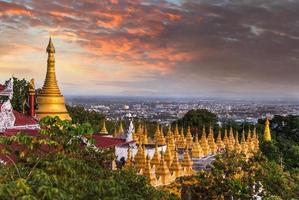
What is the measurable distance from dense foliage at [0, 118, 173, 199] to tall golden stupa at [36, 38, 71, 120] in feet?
66.0

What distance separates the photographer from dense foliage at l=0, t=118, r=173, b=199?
9.98 meters

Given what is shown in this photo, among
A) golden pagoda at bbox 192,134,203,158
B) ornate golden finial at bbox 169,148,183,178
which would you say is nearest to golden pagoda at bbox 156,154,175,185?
ornate golden finial at bbox 169,148,183,178

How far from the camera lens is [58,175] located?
12.0 m

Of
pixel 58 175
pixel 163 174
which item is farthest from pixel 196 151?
pixel 58 175

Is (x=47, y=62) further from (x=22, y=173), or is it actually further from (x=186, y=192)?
(x=22, y=173)

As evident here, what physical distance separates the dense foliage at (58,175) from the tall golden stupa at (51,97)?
792 inches

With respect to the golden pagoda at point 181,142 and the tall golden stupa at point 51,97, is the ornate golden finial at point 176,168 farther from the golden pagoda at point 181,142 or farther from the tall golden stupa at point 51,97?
the golden pagoda at point 181,142

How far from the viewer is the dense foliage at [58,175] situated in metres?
9.98

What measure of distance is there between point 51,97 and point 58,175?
2424 centimetres

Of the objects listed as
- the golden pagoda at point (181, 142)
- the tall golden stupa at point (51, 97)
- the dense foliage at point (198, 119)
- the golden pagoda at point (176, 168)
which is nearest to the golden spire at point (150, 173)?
the golden pagoda at point (176, 168)

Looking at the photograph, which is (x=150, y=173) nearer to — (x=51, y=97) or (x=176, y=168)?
(x=176, y=168)

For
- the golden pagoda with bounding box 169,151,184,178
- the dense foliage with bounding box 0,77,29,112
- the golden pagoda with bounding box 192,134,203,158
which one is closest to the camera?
the golden pagoda with bounding box 169,151,184,178

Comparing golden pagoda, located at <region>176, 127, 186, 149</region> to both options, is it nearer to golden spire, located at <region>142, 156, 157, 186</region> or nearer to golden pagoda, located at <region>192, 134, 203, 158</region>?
golden pagoda, located at <region>192, 134, 203, 158</region>

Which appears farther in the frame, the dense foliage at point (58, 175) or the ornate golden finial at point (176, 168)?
the ornate golden finial at point (176, 168)
